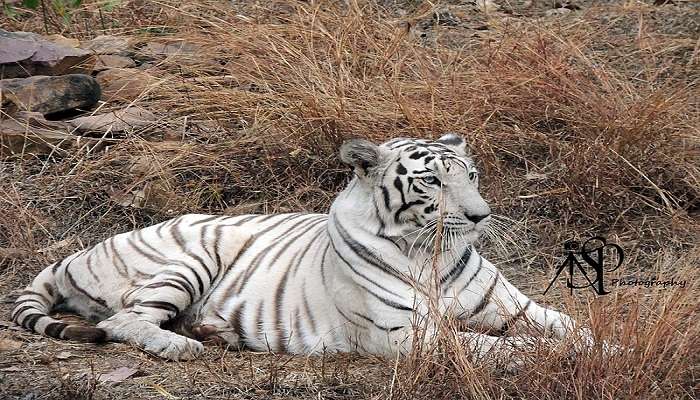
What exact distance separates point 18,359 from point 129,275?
0.68m

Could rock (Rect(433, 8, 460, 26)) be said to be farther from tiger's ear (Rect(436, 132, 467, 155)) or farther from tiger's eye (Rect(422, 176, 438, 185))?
tiger's eye (Rect(422, 176, 438, 185))

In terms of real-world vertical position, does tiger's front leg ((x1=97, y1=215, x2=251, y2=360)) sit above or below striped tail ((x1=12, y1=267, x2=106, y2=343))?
above

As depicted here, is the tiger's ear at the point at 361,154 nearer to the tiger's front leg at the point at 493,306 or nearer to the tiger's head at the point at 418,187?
the tiger's head at the point at 418,187

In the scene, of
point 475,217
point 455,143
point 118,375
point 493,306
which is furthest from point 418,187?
point 118,375

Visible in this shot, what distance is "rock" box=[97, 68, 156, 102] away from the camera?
7090mm

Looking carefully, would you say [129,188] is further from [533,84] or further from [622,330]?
[622,330]

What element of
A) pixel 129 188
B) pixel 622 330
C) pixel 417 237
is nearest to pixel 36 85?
pixel 129 188

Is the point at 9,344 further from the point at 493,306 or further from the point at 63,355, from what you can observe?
the point at 493,306

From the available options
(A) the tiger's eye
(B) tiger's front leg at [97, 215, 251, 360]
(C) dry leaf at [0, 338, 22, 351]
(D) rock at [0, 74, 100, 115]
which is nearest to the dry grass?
(C) dry leaf at [0, 338, 22, 351]

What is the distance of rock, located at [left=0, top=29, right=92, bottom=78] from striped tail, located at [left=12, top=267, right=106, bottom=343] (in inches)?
87.3

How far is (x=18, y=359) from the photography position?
177 inches

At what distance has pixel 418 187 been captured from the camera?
4.51m

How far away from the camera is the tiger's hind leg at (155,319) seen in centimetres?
452

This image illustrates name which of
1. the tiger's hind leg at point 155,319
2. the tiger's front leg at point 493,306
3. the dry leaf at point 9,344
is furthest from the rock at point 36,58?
the tiger's front leg at point 493,306
